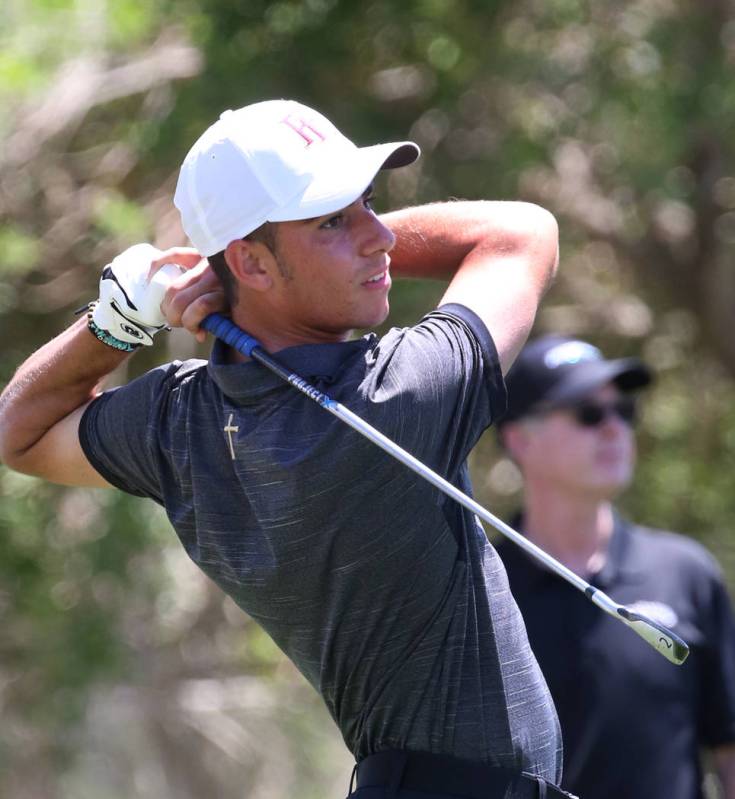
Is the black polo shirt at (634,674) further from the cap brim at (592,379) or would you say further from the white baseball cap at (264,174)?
the white baseball cap at (264,174)

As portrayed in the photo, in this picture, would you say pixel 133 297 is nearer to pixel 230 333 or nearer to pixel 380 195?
pixel 230 333

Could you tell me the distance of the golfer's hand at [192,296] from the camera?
8.21ft

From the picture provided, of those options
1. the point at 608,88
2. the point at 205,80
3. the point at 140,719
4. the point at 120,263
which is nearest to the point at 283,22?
the point at 205,80

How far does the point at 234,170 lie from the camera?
2412 mm

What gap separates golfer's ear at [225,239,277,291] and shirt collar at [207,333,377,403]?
0.13m

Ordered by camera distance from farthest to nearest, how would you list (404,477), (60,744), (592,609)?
(60,744), (592,609), (404,477)

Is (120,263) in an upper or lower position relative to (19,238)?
upper

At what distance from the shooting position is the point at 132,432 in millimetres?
2562

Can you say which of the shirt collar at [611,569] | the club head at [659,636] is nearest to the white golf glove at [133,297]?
the club head at [659,636]

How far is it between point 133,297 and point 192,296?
0.13 m

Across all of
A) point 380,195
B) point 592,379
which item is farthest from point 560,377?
point 380,195

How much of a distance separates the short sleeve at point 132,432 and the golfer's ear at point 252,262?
255mm

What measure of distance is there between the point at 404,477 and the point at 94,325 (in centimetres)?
71

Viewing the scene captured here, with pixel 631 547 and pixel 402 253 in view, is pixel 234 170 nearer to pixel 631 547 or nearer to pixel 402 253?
pixel 402 253
